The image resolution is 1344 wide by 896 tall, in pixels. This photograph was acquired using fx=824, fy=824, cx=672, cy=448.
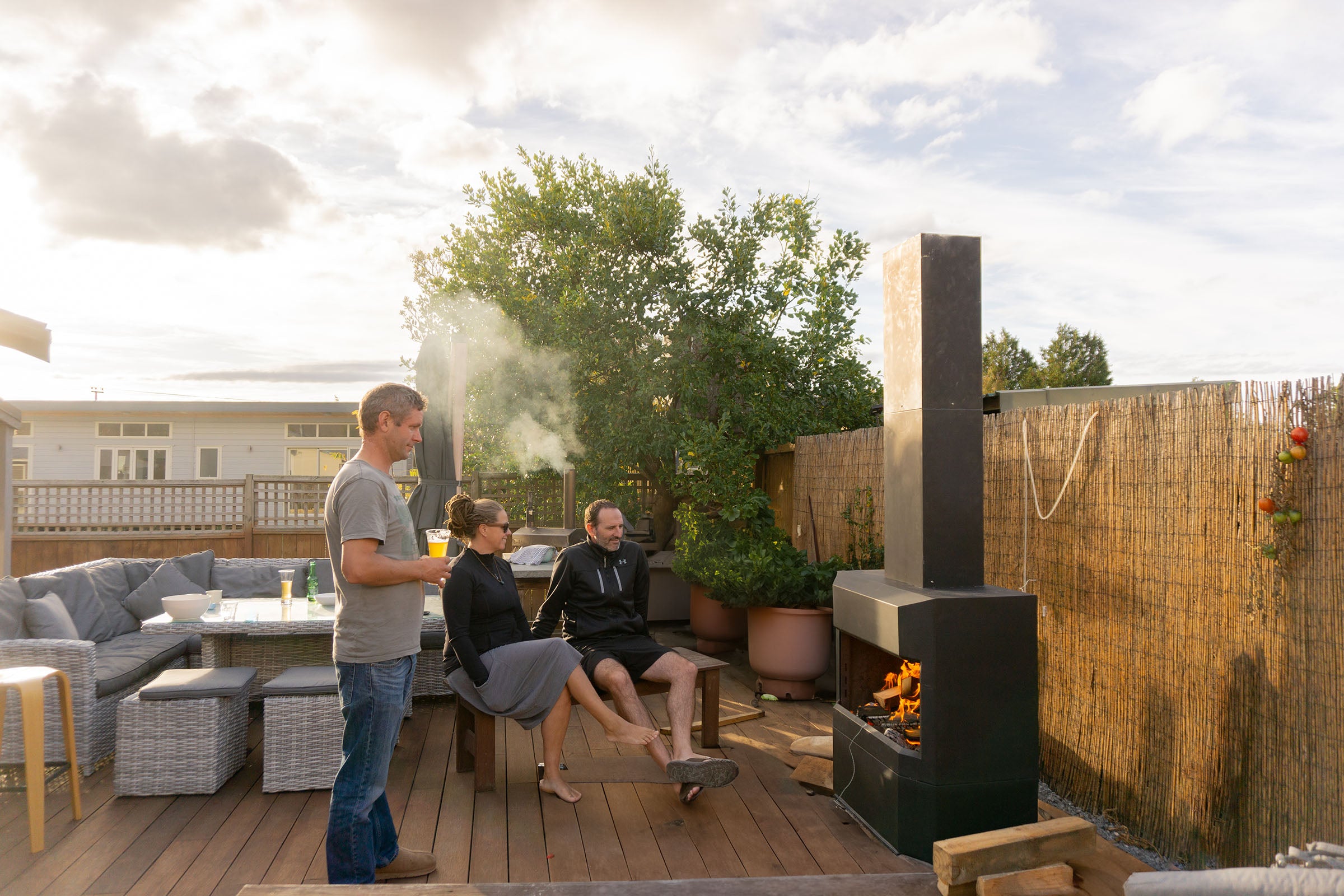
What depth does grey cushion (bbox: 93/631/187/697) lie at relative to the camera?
4.22 meters

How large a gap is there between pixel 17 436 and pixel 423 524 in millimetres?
14875

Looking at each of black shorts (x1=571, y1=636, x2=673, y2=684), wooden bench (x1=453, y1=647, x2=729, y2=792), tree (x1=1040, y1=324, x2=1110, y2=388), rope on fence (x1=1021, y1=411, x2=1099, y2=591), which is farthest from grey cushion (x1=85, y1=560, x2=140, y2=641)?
tree (x1=1040, y1=324, x2=1110, y2=388)

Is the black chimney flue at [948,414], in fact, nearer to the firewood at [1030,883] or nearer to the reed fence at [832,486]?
the firewood at [1030,883]

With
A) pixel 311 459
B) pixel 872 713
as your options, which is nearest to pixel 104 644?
pixel 872 713

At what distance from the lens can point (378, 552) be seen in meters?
2.48

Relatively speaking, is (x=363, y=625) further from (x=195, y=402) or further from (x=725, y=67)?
(x=195, y=402)

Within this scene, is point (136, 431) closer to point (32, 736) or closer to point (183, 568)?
point (183, 568)

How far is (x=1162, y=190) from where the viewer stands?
6637 millimetres

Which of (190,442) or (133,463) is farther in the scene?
(133,463)

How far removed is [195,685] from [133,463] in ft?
49.0


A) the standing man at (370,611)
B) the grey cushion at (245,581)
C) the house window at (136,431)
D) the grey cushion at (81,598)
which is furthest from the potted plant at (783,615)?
the house window at (136,431)

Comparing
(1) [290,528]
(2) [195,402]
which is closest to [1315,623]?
(1) [290,528]

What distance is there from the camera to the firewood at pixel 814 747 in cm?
397

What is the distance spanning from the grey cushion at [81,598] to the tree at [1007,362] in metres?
33.5
